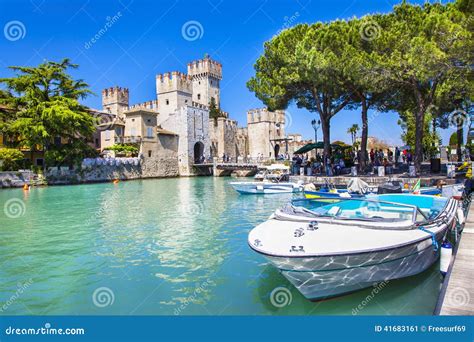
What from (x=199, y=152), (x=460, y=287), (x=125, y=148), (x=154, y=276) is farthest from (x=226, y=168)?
(x=460, y=287)

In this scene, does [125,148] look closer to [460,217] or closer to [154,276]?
[154,276]

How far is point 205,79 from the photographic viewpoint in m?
64.2

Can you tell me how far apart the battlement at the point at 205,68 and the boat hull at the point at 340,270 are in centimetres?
6241

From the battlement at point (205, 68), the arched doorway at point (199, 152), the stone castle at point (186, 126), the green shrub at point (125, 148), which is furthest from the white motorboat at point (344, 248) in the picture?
the battlement at point (205, 68)

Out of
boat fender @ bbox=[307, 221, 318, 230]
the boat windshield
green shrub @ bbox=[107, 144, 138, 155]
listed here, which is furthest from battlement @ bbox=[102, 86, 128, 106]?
boat fender @ bbox=[307, 221, 318, 230]

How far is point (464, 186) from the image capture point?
13500 mm

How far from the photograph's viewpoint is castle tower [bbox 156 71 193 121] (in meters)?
54.1

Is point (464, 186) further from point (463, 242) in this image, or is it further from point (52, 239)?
point (52, 239)

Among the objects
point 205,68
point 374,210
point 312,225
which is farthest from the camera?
point 205,68

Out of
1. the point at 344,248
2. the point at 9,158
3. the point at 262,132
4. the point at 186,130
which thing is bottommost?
the point at 344,248

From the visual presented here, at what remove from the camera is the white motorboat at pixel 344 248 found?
5.00 m

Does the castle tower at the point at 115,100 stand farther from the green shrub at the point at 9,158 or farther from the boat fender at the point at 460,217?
the boat fender at the point at 460,217

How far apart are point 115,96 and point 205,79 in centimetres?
1674

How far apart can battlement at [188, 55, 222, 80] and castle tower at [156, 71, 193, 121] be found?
8708mm
